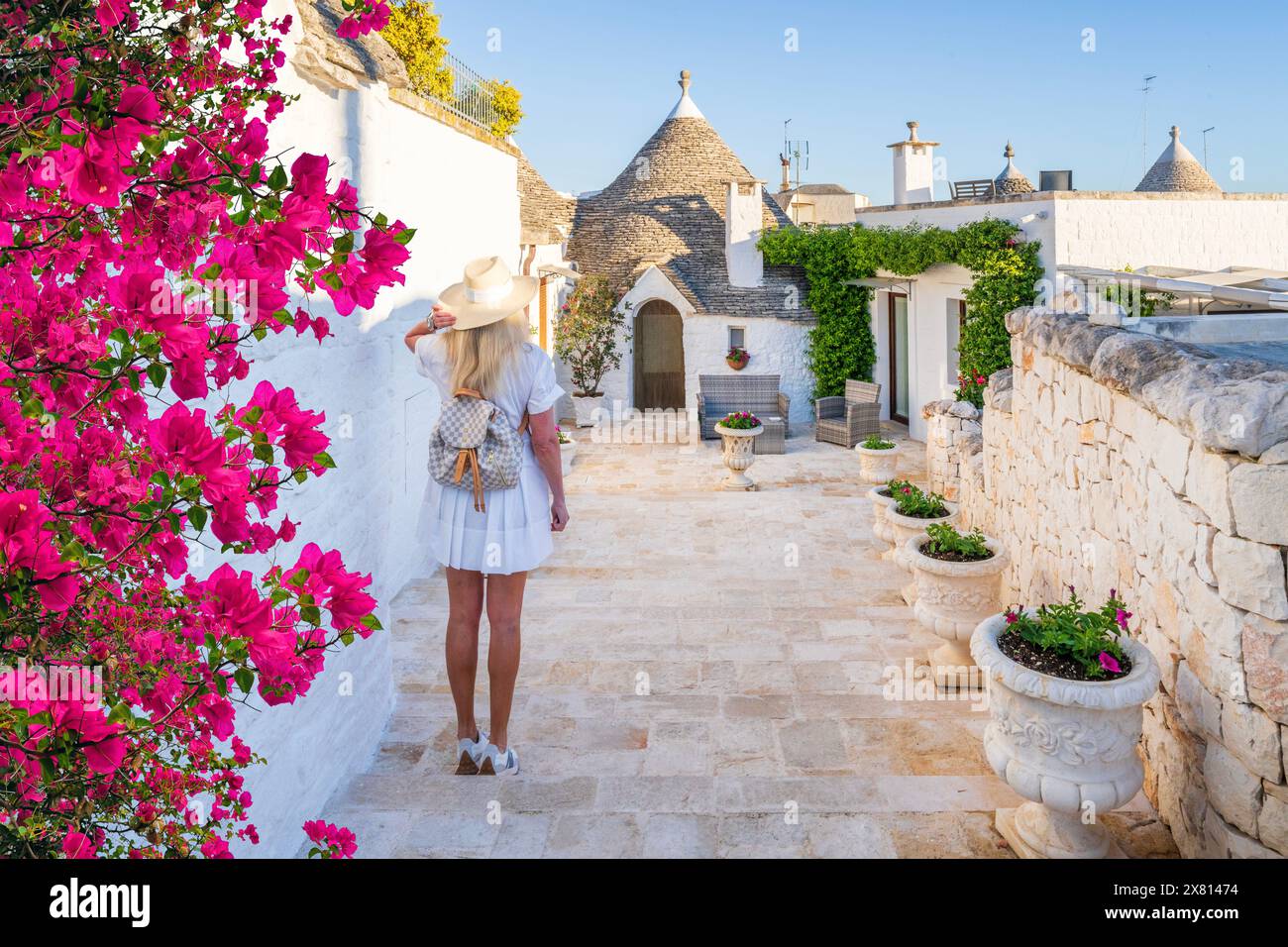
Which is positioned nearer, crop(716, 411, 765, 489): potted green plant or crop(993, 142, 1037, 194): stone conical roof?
crop(716, 411, 765, 489): potted green plant

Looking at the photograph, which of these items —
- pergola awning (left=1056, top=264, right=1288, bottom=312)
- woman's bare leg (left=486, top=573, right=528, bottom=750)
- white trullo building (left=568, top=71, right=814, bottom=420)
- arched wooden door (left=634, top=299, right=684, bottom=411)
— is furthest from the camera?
arched wooden door (left=634, top=299, right=684, bottom=411)

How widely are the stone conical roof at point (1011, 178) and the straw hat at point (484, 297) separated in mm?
25846

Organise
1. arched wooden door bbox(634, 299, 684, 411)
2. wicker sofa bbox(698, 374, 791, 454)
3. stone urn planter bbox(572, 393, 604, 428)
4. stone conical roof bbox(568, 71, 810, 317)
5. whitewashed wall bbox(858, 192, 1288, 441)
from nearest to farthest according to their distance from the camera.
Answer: whitewashed wall bbox(858, 192, 1288, 441), wicker sofa bbox(698, 374, 791, 454), stone urn planter bbox(572, 393, 604, 428), stone conical roof bbox(568, 71, 810, 317), arched wooden door bbox(634, 299, 684, 411)

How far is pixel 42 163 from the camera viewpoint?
1.42 meters

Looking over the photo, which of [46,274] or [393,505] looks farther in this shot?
[393,505]

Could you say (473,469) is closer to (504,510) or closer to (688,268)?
(504,510)

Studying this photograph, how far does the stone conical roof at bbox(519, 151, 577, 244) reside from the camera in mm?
20844

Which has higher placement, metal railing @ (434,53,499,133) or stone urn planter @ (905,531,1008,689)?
metal railing @ (434,53,499,133)

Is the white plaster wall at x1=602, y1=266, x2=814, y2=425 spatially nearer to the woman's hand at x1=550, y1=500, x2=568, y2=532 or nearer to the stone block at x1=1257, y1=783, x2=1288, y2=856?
the woman's hand at x1=550, y1=500, x2=568, y2=532

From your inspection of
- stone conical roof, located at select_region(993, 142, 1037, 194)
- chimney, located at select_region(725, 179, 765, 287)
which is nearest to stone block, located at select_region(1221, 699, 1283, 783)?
chimney, located at select_region(725, 179, 765, 287)

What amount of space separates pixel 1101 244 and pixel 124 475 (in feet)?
52.8
